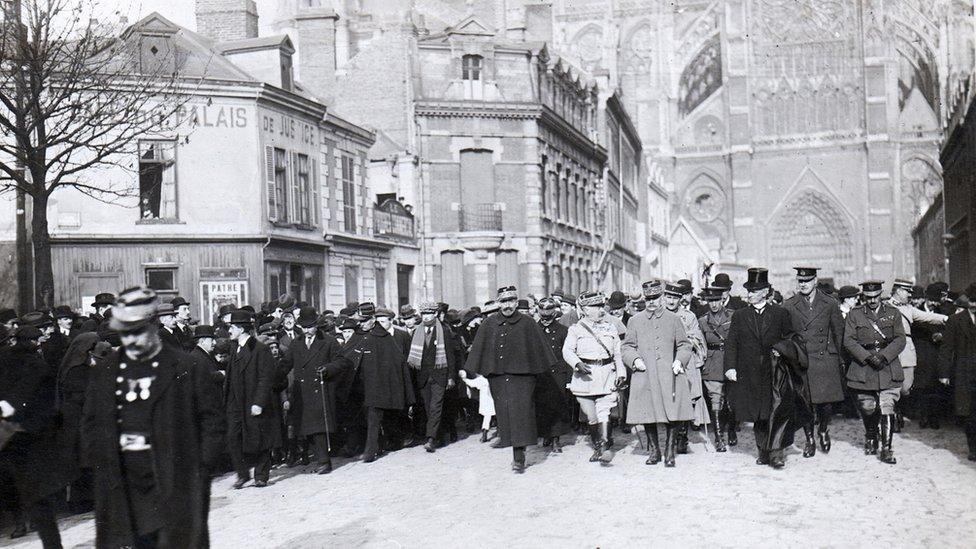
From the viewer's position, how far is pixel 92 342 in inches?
351

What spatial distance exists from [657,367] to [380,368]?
137 inches

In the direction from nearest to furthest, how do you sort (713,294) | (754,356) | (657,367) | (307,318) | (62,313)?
1. (754,356)
2. (657,367)
3. (307,318)
4. (62,313)
5. (713,294)

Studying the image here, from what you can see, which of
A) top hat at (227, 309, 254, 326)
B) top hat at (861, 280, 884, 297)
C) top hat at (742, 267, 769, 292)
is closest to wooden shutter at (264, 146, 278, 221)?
top hat at (227, 309, 254, 326)

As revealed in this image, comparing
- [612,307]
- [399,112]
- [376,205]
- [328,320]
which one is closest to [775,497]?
[612,307]

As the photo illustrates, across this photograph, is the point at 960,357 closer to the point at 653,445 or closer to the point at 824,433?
the point at 824,433

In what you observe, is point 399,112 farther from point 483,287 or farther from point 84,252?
point 84,252

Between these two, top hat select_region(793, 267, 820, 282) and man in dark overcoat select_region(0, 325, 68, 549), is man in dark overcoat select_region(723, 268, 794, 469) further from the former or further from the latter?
man in dark overcoat select_region(0, 325, 68, 549)

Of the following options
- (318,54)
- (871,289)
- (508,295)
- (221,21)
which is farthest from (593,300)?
(318,54)

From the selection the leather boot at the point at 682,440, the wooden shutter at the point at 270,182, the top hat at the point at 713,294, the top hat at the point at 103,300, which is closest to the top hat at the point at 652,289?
the leather boot at the point at 682,440

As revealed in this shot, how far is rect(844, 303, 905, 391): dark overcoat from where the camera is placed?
10.5 metres

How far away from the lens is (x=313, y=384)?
1153 cm

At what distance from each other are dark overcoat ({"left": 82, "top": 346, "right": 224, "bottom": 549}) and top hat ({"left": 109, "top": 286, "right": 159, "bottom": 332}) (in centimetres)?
23

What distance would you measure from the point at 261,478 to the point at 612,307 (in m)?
5.10

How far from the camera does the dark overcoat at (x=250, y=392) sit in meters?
10.3
